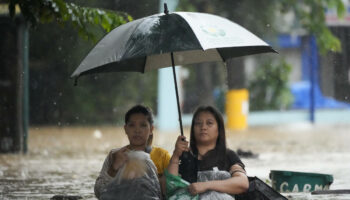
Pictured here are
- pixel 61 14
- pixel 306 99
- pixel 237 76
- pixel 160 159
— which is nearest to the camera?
pixel 160 159

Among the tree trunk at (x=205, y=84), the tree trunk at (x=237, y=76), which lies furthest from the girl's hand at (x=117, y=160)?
the tree trunk at (x=205, y=84)

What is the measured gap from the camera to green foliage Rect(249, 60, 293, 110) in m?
23.7

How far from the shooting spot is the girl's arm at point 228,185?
500 cm

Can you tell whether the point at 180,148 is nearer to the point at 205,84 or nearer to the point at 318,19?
the point at 318,19

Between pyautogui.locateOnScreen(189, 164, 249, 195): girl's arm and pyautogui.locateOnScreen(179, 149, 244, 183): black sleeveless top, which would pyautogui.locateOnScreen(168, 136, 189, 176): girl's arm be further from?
pyautogui.locateOnScreen(189, 164, 249, 195): girl's arm

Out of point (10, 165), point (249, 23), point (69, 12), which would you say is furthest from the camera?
point (249, 23)

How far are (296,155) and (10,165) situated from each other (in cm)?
480

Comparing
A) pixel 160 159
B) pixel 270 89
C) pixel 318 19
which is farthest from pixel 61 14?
pixel 270 89

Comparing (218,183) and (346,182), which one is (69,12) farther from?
(346,182)

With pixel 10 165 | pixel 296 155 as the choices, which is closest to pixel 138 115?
pixel 10 165

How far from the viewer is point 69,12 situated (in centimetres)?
711

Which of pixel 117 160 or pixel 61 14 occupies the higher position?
pixel 61 14

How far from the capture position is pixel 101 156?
12.8 metres

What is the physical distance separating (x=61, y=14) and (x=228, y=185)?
2.65m
